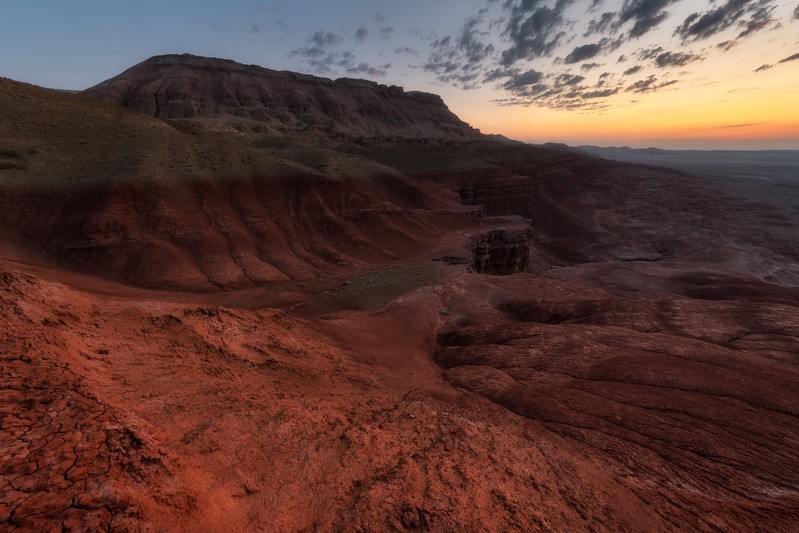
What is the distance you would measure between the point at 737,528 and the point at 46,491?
10915mm

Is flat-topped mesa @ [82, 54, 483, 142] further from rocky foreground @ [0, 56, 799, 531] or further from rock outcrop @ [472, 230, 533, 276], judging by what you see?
rock outcrop @ [472, 230, 533, 276]

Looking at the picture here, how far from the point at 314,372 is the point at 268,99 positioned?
105 metres

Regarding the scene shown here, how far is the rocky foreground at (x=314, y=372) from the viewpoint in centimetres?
561

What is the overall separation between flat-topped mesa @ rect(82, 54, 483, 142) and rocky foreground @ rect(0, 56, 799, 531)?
4692cm

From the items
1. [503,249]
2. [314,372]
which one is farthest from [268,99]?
[314,372]

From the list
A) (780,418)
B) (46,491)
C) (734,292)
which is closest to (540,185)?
(734,292)

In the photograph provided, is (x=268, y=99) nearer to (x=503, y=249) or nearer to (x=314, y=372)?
(x=503, y=249)

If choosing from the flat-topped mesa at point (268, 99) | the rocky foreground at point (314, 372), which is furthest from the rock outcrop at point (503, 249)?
the flat-topped mesa at point (268, 99)

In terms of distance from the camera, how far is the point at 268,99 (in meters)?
98.6

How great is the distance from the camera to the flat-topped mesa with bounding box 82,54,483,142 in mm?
82438

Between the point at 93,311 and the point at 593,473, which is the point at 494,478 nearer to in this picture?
the point at 593,473

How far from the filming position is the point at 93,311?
9.74m

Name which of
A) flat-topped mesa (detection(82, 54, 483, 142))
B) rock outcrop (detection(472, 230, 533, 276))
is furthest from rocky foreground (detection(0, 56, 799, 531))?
flat-topped mesa (detection(82, 54, 483, 142))

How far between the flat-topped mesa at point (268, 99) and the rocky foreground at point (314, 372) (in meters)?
46.9
